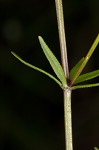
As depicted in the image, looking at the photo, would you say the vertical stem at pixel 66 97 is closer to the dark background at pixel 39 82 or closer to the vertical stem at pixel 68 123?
the vertical stem at pixel 68 123

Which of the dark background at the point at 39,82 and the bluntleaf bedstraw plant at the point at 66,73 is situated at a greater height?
the dark background at the point at 39,82

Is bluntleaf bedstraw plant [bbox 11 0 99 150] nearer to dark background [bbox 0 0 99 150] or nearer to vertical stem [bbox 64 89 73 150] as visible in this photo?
vertical stem [bbox 64 89 73 150]

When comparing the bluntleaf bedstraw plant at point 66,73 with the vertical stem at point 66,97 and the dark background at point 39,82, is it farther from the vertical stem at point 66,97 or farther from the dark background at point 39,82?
the dark background at point 39,82

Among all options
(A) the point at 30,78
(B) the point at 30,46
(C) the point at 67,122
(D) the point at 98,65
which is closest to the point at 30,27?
(B) the point at 30,46

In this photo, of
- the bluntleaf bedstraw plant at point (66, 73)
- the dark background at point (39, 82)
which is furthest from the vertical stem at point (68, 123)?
the dark background at point (39, 82)

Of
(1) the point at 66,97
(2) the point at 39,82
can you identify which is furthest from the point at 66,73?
(2) the point at 39,82

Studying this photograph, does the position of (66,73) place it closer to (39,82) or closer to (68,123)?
(68,123)

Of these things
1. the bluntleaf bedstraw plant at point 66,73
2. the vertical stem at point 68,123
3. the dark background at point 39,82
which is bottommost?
the vertical stem at point 68,123

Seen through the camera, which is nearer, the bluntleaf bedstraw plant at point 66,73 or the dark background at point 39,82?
the bluntleaf bedstraw plant at point 66,73

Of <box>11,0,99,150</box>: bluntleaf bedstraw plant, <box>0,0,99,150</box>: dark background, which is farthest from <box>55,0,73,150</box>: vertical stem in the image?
<box>0,0,99,150</box>: dark background

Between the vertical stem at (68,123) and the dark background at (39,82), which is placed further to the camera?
the dark background at (39,82)
